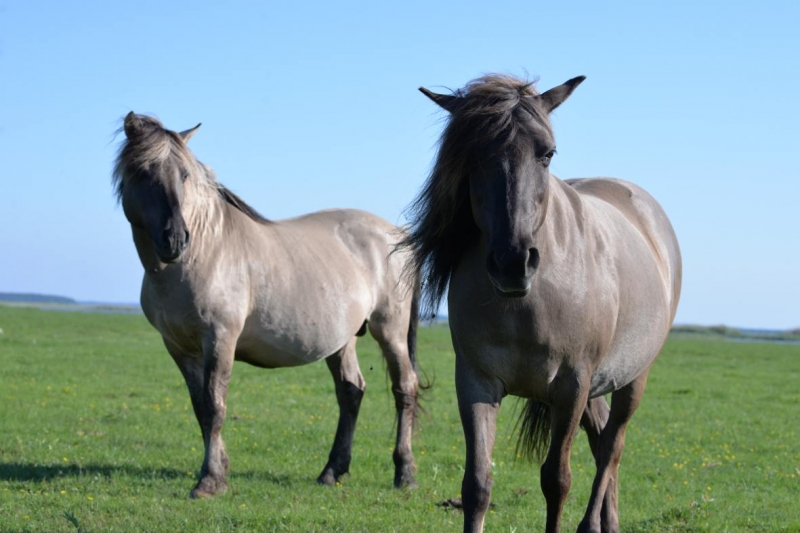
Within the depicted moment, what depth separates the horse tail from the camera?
5.38 metres

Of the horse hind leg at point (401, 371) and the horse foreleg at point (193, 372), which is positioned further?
the horse hind leg at point (401, 371)

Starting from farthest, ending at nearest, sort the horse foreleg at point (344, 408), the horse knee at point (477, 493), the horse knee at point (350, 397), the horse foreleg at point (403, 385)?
the horse knee at point (350, 397) < the horse foreleg at point (403, 385) < the horse foreleg at point (344, 408) < the horse knee at point (477, 493)

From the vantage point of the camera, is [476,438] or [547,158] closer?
[547,158]

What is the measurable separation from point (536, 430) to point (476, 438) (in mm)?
1706

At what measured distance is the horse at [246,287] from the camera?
6.46 meters

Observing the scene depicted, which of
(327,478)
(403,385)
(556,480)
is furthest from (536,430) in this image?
(403,385)

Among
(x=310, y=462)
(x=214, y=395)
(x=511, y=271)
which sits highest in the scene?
(x=511, y=271)

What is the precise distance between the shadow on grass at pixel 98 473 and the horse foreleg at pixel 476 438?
3653mm

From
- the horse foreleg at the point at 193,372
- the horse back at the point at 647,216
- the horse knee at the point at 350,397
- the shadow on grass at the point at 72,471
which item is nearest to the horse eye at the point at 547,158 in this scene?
the horse back at the point at 647,216

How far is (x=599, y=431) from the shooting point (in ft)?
18.6

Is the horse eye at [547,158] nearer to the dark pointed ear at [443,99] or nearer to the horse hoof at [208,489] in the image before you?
the dark pointed ear at [443,99]

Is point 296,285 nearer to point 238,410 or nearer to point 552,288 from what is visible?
point 552,288

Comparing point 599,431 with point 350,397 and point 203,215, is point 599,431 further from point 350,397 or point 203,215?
point 203,215

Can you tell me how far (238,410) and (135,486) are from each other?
16.8 feet
